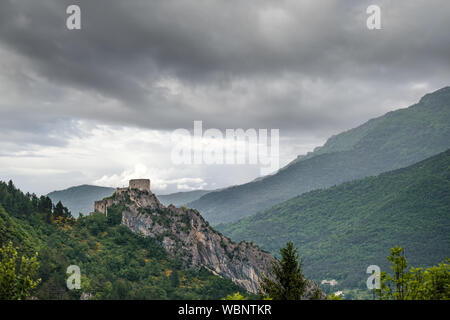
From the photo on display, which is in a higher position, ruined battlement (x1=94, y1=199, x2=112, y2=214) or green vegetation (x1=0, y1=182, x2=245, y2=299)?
ruined battlement (x1=94, y1=199, x2=112, y2=214)

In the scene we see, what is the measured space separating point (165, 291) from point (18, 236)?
101 ft

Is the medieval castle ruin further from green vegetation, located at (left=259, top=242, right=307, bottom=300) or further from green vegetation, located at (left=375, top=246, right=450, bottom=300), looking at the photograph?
green vegetation, located at (left=375, top=246, right=450, bottom=300)

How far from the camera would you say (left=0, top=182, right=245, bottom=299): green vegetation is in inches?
Result: 2721

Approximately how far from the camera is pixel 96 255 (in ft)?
278

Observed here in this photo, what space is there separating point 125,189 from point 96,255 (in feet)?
91.6

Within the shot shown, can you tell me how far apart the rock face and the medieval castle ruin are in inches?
37.0

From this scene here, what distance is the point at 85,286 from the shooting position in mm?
67938

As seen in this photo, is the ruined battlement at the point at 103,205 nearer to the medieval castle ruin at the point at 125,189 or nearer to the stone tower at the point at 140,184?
the medieval castle ruin at the point at 125,189

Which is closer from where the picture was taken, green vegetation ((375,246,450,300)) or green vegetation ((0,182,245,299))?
green vegetation ((375,246,450,300))

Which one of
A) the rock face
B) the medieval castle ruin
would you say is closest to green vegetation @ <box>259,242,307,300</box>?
the rock face

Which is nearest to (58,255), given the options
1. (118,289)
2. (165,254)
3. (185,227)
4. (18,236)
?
(18,236)

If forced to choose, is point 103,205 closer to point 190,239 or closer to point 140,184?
point 140,184
